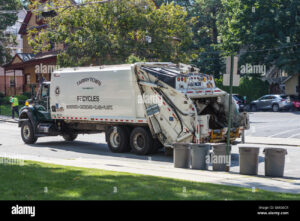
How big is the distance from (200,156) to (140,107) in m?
3.62

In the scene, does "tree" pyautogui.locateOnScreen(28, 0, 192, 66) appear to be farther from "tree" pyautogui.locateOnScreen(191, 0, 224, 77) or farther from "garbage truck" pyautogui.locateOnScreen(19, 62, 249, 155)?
"tree" pyautogui.locateOnScreen(191, 0, 224, 77)

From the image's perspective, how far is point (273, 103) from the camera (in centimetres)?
4000

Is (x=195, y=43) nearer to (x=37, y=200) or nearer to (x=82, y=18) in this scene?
(x=82, y=18)

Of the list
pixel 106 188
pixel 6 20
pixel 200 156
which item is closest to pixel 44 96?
pixel 200 156

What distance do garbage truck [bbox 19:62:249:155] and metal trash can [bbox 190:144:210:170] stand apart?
53.4 inches

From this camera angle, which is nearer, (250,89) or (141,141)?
(141,141)

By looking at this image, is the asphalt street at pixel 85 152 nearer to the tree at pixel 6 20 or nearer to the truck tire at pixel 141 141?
the truck tire at pixel 141 141

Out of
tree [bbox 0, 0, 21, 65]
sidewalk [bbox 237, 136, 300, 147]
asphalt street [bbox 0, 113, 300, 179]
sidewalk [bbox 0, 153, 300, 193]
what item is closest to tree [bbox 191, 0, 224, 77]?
tree [bbox 0, 0, 21, 65]

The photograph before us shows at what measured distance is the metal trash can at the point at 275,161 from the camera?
11719 mm

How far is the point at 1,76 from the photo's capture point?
63062 millimetres

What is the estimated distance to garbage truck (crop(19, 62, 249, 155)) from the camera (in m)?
14.8

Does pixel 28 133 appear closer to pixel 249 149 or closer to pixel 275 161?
pixel 249 149

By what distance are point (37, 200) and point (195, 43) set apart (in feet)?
165
